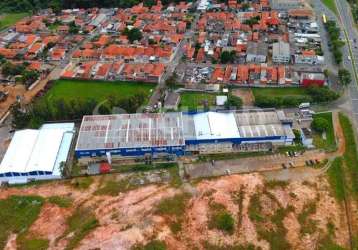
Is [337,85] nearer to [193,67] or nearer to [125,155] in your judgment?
[193,67]

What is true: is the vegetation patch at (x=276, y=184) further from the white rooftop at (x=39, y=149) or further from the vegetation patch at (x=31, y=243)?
the white rooftop at (x=39, y=149)

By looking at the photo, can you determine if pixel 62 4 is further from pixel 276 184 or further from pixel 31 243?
pixel 276 184

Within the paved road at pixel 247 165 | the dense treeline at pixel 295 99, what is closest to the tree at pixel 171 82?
the dense treeline at pixel 295 99

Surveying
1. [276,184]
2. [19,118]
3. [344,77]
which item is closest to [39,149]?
[19,118]

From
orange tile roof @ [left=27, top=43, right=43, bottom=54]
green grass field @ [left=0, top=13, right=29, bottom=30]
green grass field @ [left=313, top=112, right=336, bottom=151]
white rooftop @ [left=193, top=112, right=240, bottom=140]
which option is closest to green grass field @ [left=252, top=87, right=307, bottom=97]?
green grass field @ [left=313, top=112, right=336, bottom=151]

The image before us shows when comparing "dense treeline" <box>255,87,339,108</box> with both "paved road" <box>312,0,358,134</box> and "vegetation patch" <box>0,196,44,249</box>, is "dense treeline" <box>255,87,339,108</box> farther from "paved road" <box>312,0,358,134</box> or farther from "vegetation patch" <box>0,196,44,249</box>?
"vegetation patch" <box>0,196,44,249</box>

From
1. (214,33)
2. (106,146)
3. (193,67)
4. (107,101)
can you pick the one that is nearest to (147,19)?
(214,33)

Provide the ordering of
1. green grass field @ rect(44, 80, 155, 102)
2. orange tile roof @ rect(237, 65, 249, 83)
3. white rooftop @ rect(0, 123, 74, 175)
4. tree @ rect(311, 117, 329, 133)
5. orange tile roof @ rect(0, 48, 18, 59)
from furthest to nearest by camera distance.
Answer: orange tile roof @ rect(0, 48, 18, 59) < orange tile roof @ rect(237, 65, 249, 83) < green grass field @ rect(44, 80, 155, 102) < tree @ rect(311, 117, 329, 133) < white rooftop @ rect(0, 123, 74, 175)
